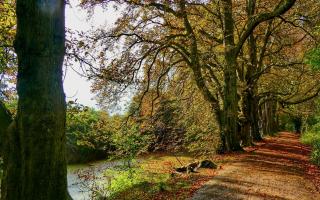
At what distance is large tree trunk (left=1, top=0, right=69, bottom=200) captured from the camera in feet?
18.8

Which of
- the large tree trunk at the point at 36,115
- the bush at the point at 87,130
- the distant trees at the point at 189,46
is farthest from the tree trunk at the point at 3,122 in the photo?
the distant trees at the point at 189,46

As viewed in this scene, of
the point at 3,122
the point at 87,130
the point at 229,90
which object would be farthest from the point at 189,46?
the point at 3,122

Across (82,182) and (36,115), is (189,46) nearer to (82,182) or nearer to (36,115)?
(82,182)

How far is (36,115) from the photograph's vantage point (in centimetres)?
572

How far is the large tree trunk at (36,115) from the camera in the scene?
573 centimetres

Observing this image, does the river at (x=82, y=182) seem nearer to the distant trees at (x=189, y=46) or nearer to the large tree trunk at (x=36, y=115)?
the distant trees at (x=189, y=46)

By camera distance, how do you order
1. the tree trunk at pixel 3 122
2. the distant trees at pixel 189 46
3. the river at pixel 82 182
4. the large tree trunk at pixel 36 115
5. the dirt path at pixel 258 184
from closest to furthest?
the large tree trunk at pixel 36 115, the tree trunk at pixel 3 122, the dirt path at pixel 258 184, the river at pixel 82 182, the distant trees at pixel 189 46

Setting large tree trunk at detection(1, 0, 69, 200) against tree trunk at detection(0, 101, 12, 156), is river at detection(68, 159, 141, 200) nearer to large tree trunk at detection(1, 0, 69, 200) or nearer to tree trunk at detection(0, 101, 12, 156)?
tree trunk at detection(0, 101, 12, 156)

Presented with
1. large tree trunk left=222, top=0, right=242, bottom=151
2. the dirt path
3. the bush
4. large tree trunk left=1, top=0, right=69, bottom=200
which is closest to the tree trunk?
large tree trunk left=1, top=0, right=69, bottom=200

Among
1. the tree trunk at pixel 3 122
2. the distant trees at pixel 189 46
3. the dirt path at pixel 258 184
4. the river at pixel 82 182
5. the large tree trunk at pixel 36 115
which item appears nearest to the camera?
the large tree trunk at pixel 36 115

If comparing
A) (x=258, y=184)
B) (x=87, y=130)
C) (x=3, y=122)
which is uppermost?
(x=87, y=130)

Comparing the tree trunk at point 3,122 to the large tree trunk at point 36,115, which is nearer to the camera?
the large tree trunk at point 36,115

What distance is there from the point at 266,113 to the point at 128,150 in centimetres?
3052

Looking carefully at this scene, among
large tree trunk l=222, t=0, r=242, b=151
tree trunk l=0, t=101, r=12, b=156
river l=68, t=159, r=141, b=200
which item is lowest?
river l=68, t=159, r=141, b=200
